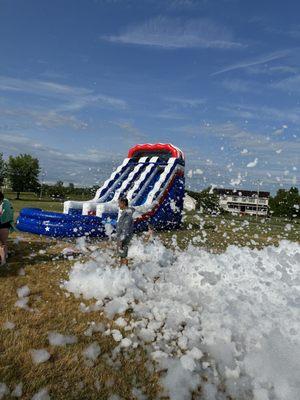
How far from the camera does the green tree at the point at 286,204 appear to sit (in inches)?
2111

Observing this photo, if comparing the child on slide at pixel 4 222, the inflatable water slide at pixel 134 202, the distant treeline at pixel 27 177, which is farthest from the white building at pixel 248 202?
the child on slide at pixel 4 222

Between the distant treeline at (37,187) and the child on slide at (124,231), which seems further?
the distant treeline at (37,187)

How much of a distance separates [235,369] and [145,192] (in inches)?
499

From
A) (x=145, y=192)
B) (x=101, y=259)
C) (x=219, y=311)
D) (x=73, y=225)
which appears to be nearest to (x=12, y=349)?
(x=219, y=311)

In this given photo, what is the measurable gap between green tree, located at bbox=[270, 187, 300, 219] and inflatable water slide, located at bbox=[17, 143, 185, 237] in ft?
123

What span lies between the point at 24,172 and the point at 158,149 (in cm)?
4329

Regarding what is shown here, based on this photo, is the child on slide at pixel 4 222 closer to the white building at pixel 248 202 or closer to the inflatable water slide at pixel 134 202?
the inflatable water slide at pixel 134 202

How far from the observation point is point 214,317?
6352mm

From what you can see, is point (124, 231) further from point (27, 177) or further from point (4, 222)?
point (27, 177)

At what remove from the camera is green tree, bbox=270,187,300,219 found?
53.6 m

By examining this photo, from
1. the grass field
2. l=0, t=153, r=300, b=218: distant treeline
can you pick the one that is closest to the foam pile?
the grass field

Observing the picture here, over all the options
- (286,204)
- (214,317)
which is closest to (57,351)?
(214,317)

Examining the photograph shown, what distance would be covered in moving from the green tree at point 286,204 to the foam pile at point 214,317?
47119 mm

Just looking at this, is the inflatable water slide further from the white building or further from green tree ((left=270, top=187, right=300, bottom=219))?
the white building
